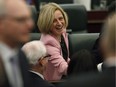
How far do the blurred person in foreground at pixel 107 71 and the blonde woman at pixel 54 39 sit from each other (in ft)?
6.46

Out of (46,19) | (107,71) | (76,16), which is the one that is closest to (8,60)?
(107,71)

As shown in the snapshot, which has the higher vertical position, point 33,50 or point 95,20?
point 33,50

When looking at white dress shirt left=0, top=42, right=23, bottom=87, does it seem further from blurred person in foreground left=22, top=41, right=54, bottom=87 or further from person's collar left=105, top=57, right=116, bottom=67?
blurred person in foreground left=22, top=41, right=54, bottom=87

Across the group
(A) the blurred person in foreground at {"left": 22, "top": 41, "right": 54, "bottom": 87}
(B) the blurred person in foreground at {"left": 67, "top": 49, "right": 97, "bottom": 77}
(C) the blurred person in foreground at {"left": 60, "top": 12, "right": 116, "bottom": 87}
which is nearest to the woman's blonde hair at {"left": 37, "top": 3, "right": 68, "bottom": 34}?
(A) the blurred person in foreground at {"left": 22, "top": 41, "right": 54, "bottom": 87}

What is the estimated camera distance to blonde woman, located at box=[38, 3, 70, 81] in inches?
145

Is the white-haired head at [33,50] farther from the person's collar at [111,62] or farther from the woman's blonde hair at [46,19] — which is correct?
the person's collar at [111,62]

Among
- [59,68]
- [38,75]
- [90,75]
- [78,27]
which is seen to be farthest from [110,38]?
[78,27]

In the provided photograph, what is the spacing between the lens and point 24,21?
1.89 metres

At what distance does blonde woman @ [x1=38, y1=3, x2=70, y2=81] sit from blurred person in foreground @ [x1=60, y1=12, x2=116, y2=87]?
1970 millimetres

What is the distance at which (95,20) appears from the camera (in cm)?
612

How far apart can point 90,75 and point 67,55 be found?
7.22 feet

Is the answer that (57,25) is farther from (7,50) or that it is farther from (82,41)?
(7,50)

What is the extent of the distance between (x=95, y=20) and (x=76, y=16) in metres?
0.98

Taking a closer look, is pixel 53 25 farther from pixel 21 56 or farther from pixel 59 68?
pixel 21 56
